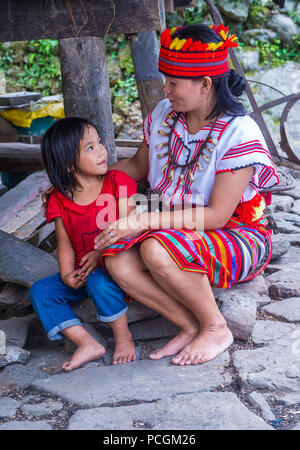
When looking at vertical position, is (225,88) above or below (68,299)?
above

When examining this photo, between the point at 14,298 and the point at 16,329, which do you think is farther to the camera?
the point at 14,298

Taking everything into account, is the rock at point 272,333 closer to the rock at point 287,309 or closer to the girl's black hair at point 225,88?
the rock at point 287,309

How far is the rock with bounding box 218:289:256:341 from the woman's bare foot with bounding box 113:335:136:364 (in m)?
0.49

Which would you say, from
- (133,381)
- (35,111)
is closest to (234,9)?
(35,111)

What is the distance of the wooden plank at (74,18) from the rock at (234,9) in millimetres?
7696

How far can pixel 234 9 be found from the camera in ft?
33.7

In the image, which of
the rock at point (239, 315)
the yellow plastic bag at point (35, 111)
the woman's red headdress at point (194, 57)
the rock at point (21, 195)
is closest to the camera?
the woman's red headdress at point (194, 57)

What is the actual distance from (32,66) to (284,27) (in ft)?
15.6

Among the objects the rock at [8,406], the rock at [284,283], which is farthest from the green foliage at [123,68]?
the rock at [8,406]

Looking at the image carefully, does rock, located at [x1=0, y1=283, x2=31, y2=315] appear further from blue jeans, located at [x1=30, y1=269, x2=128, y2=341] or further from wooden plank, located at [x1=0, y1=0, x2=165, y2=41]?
wooden plank, located at [x1=0, y1=0, x2=165, y2=41]

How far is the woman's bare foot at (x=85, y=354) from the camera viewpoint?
8.54 ft

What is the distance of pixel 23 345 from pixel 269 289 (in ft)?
4.73

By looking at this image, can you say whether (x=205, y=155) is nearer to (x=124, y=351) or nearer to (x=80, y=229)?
(x=80, y=229)

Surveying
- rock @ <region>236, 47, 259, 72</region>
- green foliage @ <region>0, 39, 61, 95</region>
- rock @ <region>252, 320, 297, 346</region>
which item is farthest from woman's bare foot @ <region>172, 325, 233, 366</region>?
green foliage @ <region>0, 39, 61, 95</region>
